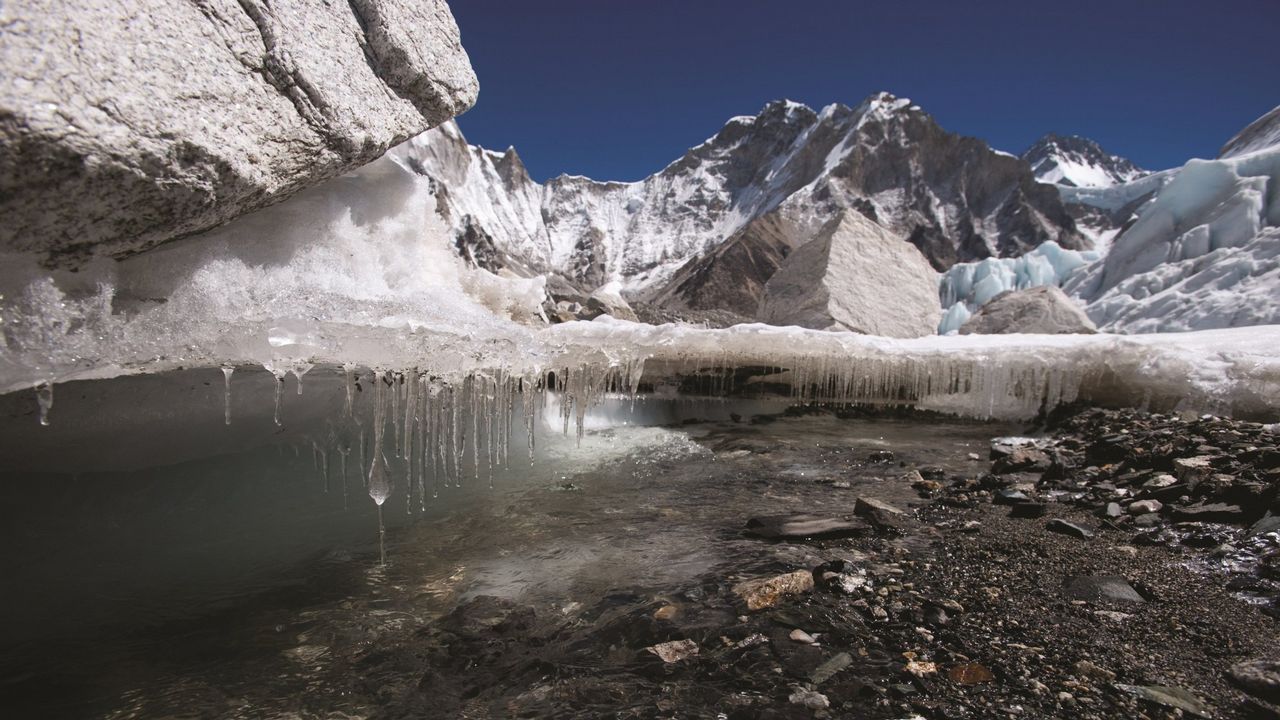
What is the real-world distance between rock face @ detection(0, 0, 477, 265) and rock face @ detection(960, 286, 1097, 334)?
1543 cm

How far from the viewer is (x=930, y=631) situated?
222 cm

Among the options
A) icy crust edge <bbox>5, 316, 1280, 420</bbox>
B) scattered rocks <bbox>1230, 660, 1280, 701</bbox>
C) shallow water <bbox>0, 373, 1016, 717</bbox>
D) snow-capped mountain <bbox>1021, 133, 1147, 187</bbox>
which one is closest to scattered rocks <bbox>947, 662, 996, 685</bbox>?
scattered rocks <bbox>1230, 660, 1280, 701</bbox>

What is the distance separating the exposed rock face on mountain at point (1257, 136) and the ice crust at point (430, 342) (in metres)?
32.4

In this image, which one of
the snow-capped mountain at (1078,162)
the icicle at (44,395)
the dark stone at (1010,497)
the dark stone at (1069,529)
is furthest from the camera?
the snow-capped mountain at (1078,162)

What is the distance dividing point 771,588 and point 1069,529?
6.50ft

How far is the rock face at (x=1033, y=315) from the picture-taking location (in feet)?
45.7

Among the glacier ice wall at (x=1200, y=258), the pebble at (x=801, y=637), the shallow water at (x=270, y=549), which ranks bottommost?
the shallow water at (x=270, y=549)

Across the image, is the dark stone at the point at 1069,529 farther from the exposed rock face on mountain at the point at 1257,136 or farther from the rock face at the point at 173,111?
the exposed rock face on mountain at the point at 1257,136

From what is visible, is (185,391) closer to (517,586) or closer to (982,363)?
(517,586)

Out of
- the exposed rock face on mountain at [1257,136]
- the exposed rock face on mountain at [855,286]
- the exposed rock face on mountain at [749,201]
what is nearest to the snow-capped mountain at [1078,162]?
the exposed rock face on mountain at [749,201]

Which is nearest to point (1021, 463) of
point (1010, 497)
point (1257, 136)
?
point (1010, 497)

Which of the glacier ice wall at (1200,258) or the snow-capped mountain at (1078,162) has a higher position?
the snow-capped mountain at (1078,162)

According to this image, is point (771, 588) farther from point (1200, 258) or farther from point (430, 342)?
point (1200, 258)

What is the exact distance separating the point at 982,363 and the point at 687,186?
8913 cm
